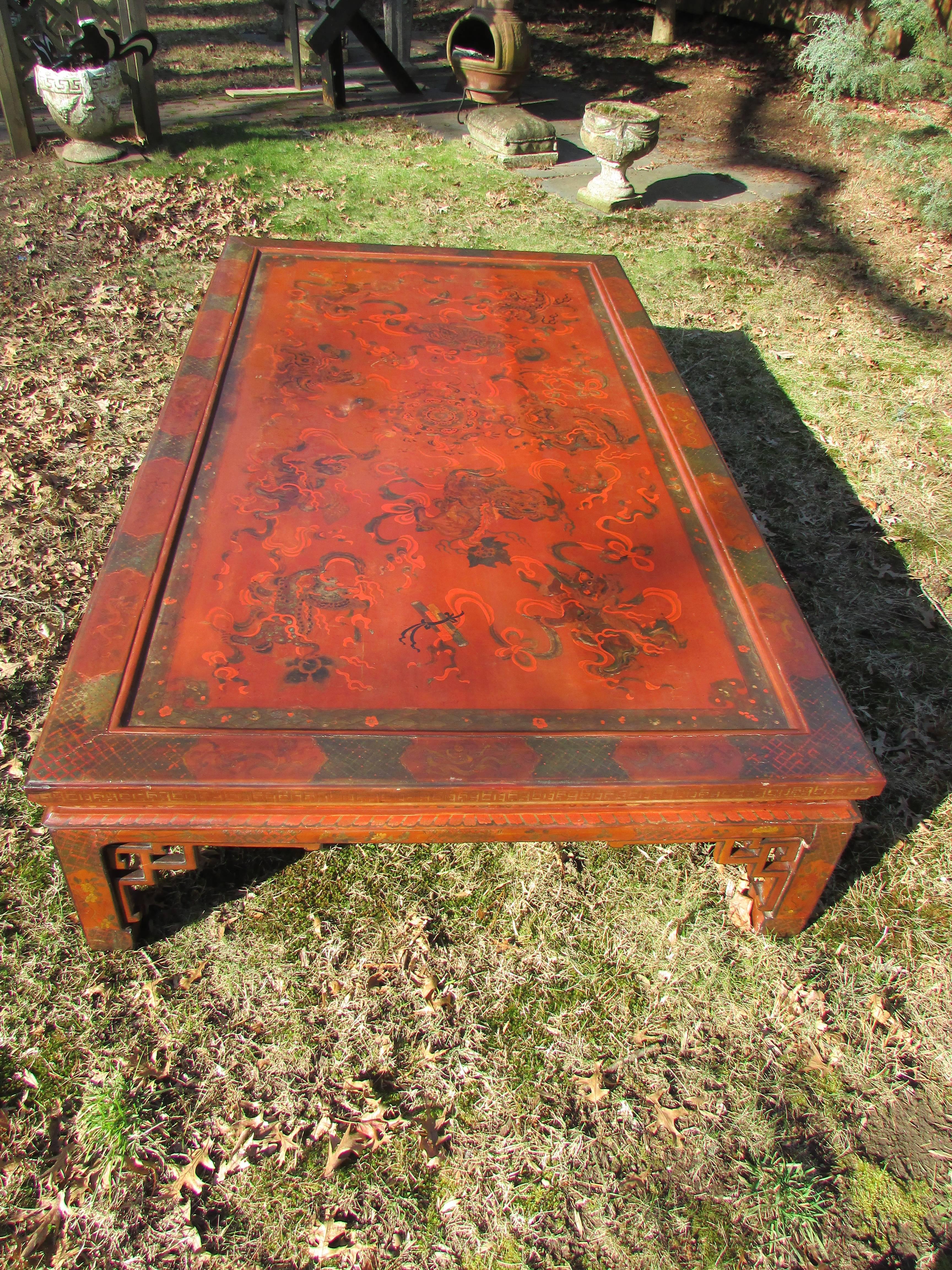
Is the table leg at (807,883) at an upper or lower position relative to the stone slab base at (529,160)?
lower

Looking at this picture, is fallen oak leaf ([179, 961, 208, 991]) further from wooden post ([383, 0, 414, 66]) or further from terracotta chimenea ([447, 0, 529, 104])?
wooden post ([383, 0, 414, 66])

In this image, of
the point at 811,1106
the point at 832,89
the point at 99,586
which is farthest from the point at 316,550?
the point at 832,89

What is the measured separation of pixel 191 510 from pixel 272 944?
Result: 1.16 m

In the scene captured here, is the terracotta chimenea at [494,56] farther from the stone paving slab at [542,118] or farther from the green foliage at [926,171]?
the green foliage at [926,171]

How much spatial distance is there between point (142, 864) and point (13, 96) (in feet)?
18.8

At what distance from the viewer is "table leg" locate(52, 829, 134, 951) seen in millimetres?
1858

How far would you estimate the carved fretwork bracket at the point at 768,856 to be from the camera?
6.69ft

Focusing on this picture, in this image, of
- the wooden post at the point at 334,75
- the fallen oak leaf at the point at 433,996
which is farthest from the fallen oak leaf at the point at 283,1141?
the wooden post at the point at 334,75

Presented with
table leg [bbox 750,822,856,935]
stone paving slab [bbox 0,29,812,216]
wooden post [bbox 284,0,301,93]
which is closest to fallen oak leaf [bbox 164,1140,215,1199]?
table leg [bbox 750,822,856,935]

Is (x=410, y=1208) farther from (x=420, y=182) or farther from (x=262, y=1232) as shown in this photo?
(x=420, y=182)

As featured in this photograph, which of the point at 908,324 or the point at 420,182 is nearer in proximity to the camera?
the point at 908,324

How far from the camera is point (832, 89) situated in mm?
7211

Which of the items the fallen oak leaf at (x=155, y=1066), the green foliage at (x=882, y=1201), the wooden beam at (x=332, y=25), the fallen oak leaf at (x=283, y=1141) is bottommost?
the green foliage at (x=882, y=1201)

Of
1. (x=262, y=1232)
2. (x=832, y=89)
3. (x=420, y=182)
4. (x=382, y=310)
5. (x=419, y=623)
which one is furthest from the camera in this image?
(x=832, y=89)
